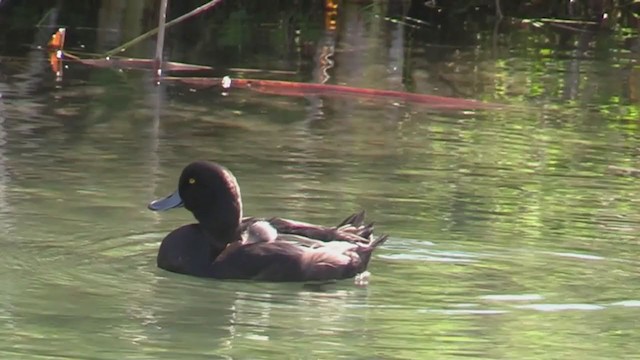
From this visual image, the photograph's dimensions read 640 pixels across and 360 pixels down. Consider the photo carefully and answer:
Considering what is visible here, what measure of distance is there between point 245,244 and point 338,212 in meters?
1.31

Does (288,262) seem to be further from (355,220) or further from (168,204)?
(168,204)

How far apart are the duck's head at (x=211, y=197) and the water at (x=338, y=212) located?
0.33m

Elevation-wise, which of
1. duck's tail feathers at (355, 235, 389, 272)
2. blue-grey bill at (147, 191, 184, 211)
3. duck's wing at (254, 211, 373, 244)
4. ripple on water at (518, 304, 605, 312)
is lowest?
ripple on water at (518, 304, 605, 312)

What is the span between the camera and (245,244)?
7.86 m

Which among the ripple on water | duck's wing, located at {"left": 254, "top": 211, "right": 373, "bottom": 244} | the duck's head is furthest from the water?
the duck's head

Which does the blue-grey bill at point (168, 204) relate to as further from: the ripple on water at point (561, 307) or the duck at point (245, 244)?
the ripple on water at point (561, 307)

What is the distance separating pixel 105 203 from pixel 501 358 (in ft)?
10.8

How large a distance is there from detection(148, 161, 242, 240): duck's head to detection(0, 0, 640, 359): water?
33cm

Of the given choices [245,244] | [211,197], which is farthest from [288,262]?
[211,197]

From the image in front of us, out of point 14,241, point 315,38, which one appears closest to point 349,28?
point 315,38

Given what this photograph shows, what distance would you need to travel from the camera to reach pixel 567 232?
8.68 m

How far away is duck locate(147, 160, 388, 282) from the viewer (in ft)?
25.2

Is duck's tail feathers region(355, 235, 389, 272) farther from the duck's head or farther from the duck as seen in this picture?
the duck's head

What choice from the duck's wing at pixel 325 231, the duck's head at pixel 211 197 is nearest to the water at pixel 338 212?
the duck's wing at pixel 325 231
